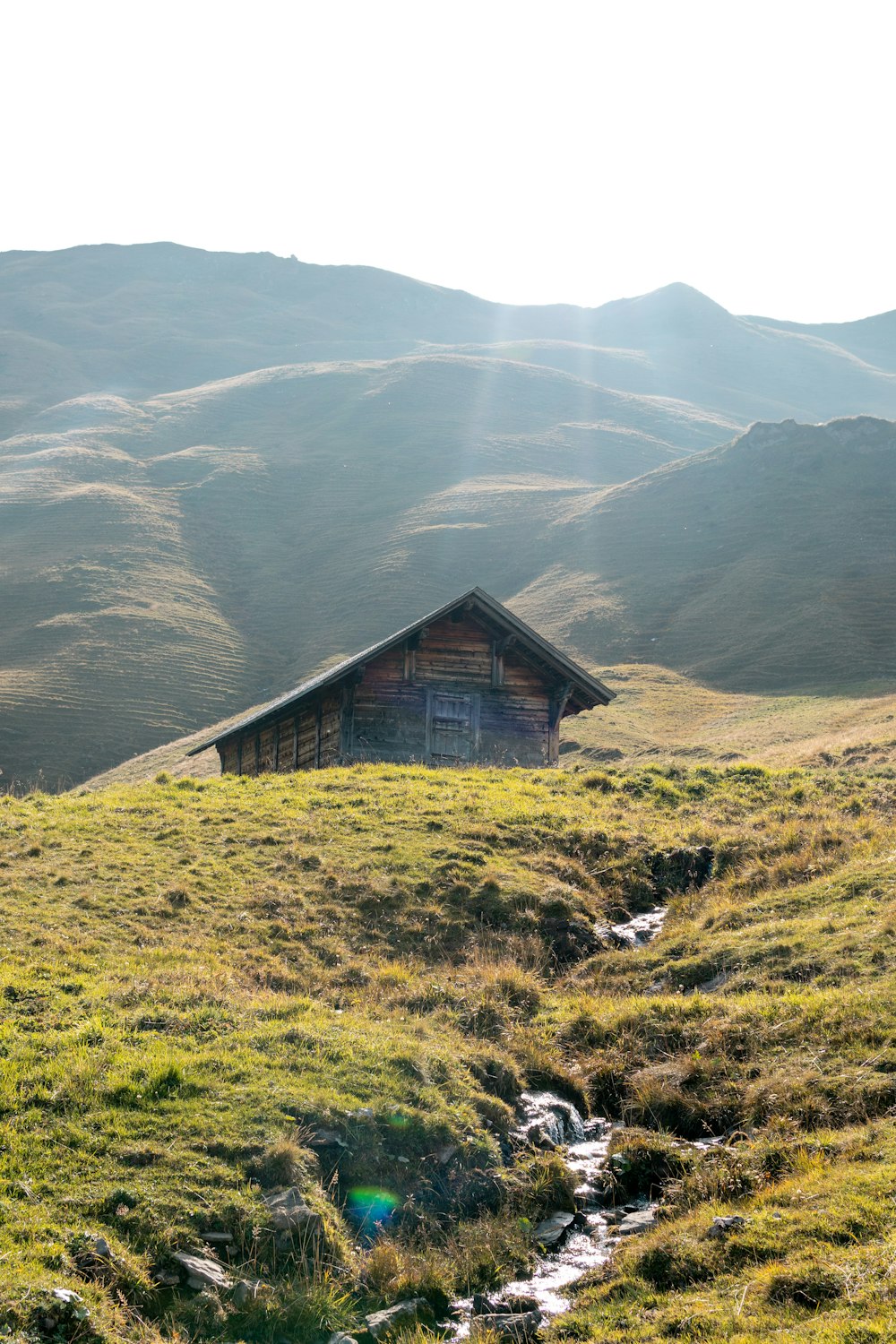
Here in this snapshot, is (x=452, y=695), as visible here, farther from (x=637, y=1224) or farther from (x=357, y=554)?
(x=357, y=554)

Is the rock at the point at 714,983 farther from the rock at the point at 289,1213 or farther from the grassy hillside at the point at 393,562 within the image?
the grassy hillside at the point at 393,562

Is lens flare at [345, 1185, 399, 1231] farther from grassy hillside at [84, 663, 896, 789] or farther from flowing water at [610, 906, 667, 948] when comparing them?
grassy hillside at [84, 663, 896, 789]

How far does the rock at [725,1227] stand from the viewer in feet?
Result: 26.4

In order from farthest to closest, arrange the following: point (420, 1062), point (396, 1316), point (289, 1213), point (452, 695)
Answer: point (452, 695), point (420, 1062), point (289, 1213), point (396, 1316)

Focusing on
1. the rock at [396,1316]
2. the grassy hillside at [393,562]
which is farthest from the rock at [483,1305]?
the grassy hillside at [393,562]

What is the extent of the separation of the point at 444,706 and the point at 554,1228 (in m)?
22.7

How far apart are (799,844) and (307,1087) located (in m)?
10.2

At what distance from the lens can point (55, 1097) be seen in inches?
364

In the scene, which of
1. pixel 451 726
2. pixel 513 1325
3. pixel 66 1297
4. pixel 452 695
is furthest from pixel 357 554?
pixel 66 1297

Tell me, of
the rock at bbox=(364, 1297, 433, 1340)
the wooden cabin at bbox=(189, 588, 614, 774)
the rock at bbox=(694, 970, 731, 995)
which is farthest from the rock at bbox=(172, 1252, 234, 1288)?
the wooden cabin at bbox=(189, 588, 614, 774)

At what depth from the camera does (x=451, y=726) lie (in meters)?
31.5

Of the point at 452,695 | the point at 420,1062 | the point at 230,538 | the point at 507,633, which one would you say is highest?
the point at 230,538

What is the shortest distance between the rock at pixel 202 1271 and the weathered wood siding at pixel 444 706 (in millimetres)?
22601

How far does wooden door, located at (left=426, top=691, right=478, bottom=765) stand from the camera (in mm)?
31250
